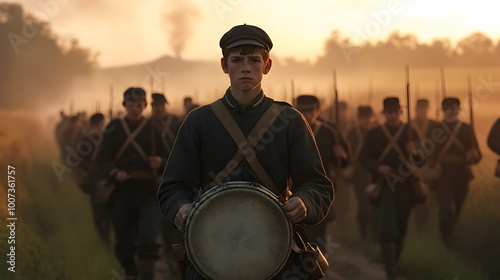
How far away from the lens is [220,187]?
458 centimetres

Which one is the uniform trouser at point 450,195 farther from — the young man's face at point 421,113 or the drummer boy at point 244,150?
the drummer boy at point 244,150

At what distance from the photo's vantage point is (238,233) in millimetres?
4594

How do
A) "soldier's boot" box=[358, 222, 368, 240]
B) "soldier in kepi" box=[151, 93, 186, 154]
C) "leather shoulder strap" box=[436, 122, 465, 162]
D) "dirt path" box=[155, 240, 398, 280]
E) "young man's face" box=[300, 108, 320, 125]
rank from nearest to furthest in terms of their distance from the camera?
"young man's face" box=[300, 108, 320, 125] → "dirt path" box=[155, 240, 398, 280] → "soldier in kepi" box=[151, 93, 186, 154] → "leather shoulder strap" box=[436, 122, 465, 162] → "soldier's boot" box=[358, 222, 368, 240]

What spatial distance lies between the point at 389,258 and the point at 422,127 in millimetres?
3666

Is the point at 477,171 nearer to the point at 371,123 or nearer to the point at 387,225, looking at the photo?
the point at 371,123

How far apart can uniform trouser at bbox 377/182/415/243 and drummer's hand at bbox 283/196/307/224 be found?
6.25m

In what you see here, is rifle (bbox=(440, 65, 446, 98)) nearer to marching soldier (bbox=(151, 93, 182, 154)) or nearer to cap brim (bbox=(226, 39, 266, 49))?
marching soldier (bbox=(151, 93, 182, 154))

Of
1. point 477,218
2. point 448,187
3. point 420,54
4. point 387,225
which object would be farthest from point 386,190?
point 420,54

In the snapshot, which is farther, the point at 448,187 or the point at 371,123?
the point at 371,123

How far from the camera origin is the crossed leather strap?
187 inches

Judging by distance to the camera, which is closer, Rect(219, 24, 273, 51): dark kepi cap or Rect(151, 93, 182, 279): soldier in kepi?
Rect(219, 24, 273, 51): dark kepi cap

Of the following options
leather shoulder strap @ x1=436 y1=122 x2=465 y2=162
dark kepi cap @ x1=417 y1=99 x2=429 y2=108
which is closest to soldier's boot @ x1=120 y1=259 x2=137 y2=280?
leather shoulder strap @ x1=436 y1=122 x2=465 y2=162

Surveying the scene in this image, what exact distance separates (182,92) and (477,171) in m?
5.63

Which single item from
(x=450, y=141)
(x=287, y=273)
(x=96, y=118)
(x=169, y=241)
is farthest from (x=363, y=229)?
(x=287, y=273)
